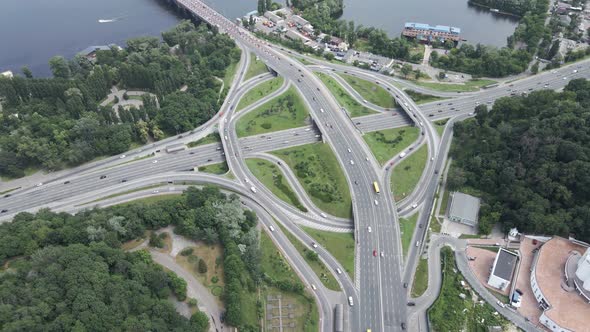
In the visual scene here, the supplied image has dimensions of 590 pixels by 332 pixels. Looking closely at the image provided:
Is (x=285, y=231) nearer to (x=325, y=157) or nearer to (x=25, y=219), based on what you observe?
(x=325, y=157)

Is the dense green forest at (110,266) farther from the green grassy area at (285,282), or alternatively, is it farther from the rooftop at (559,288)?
the rooftop at (559,288)

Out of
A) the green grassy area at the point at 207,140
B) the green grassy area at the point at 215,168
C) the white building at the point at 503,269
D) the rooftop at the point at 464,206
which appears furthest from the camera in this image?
the green grassy area at the point at 207,140

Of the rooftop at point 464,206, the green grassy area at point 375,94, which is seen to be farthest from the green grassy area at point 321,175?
the green grassy area at point 375,94

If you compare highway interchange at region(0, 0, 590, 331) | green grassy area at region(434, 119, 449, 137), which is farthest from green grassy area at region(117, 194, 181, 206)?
green grassy area at region(434, 119, 449, 137)

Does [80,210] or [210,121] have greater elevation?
[210,121]

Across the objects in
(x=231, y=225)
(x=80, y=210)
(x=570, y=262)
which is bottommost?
(x=80, y=210)

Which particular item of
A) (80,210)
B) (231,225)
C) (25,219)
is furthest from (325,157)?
(25,219)

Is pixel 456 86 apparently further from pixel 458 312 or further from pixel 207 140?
pixel 458 312
